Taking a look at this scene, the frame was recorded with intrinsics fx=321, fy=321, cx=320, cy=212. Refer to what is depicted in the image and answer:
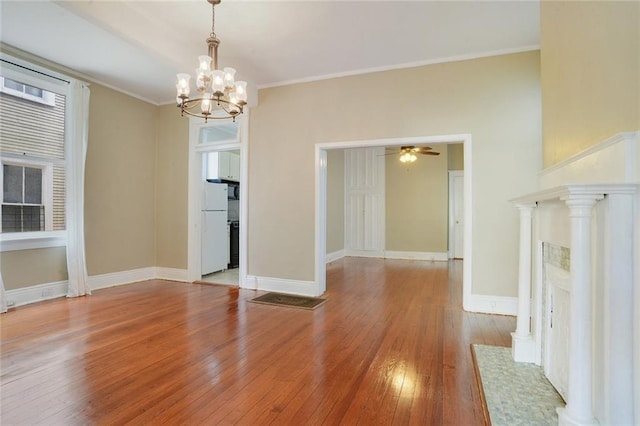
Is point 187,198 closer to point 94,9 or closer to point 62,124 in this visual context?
point 62,124

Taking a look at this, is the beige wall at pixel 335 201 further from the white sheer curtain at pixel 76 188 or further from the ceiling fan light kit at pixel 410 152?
the white sheer curtain at pixel 76 188

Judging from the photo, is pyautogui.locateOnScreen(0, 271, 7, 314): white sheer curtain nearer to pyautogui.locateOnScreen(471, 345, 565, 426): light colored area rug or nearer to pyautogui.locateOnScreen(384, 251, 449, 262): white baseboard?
pyautogui.locateOnScreen(471, 345, 565, 426): light colored area rug

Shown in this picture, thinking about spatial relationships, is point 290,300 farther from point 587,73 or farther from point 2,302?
point 587,73

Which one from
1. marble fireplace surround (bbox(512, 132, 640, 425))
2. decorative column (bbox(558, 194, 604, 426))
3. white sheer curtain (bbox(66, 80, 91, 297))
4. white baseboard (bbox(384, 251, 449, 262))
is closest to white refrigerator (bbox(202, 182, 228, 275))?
white sheer curtain (bbox(66, 80, 91, 297))

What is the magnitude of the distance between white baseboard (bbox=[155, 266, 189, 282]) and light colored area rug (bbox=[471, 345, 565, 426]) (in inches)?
179

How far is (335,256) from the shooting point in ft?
25.7

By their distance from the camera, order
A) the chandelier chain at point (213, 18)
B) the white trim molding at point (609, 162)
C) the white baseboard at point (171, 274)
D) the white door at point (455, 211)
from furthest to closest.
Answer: the white door at point (455, 211) < the white baseboard at point (171, 274) < the chandelier chain at point (213, 18) < the white trim molding at point (609, 162)

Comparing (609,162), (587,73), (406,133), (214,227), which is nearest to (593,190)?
(609,162)

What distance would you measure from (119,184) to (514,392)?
18.3 ft

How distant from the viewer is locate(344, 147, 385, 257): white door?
8195 millimetres

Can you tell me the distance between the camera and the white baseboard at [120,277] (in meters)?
4.73

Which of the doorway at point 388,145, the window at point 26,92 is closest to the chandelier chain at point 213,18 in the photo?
the doorway at point 388,145

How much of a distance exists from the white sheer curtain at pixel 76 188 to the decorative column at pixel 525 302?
16.7 feet

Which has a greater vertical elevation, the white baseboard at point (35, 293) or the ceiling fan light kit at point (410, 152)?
the ceiling fan light kit at point (410, 152)
